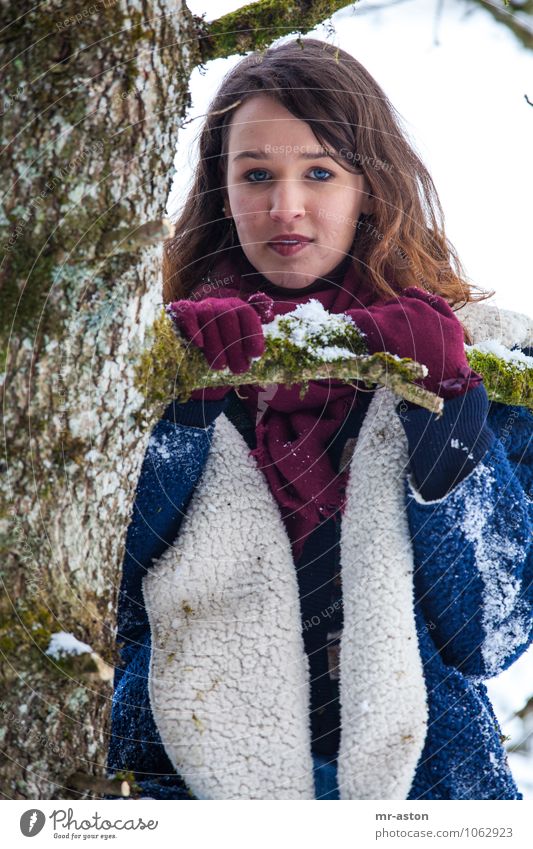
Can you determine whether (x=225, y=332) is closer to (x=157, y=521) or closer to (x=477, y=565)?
(x=157, y=521)

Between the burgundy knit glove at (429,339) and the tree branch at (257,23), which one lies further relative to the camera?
the burgundy knit glove at (429,339)

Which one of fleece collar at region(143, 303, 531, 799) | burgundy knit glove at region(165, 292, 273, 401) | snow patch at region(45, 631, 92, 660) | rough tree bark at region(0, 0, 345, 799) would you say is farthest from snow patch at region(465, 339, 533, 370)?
snow patch at region(45, 631, 92, 660)

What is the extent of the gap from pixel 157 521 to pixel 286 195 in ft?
1.74

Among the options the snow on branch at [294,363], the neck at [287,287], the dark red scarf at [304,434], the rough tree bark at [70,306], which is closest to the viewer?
the rough tree bark at [70,306]

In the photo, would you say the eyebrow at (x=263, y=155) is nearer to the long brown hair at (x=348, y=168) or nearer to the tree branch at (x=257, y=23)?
the long brown hair at (x=348, y=168)

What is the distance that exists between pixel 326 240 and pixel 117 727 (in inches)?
32.6

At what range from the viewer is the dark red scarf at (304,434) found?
1.18m

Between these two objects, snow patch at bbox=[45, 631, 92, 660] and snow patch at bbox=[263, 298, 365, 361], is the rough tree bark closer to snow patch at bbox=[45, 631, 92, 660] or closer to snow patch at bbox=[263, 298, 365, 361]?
snow patch at bbox=[45, 631, 92, 660]

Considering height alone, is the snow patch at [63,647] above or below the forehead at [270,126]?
below

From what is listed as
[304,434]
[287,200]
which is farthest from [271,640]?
[287,200]

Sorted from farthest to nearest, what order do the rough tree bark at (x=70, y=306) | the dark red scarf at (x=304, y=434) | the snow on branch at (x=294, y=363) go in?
the dark red scarf at (x=304, y=434)
the snow on branch at (x=294, y=363)
the rough tree bark at (x=70, y=306)

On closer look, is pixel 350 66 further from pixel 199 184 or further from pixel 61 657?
pixel 61 657

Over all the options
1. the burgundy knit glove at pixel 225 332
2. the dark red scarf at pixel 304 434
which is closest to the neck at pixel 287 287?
the dark red scarf at pixel 304 434
